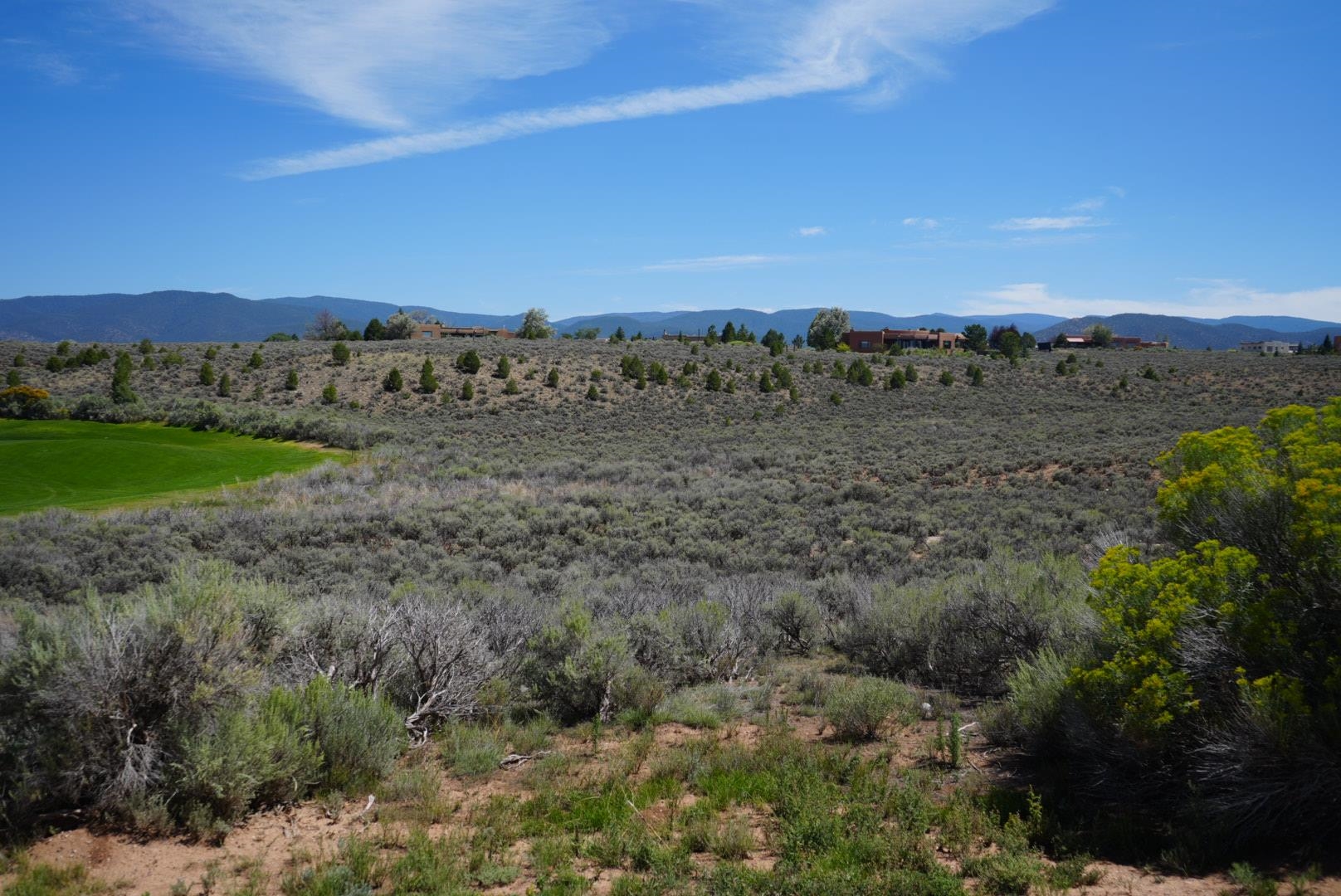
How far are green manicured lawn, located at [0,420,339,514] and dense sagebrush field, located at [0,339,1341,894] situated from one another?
2512 mm

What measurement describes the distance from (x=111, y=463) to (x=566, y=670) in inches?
830

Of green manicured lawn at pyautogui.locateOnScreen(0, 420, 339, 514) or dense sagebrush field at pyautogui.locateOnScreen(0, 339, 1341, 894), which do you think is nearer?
dense sagebrush field at pyautogui.locateOnScreen(0, 339, 1341, 894)

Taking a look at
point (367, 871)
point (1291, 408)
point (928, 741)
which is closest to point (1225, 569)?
point (1291, 408)

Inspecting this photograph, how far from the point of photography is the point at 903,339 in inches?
4139

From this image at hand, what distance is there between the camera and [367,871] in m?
3.99

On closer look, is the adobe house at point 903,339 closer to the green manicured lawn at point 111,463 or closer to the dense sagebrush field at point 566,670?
the dense sagebrush field at point 566,670

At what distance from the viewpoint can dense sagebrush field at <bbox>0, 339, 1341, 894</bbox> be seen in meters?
4.28

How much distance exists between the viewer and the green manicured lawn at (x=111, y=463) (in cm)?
1878

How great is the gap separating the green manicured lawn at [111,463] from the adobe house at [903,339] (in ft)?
264

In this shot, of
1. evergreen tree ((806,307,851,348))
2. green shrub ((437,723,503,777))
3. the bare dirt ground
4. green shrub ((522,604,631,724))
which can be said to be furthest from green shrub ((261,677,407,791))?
evergreen tree ((806,307,851,348))

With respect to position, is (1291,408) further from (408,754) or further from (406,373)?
(406,373)

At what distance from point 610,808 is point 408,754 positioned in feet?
6.31

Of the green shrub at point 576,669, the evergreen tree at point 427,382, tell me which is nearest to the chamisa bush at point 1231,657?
the green shrub at point 576,669

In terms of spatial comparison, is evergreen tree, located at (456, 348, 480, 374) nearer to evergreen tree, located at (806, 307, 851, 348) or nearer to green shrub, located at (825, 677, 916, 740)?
green shrub, located at (825, 677, 916, 740)
